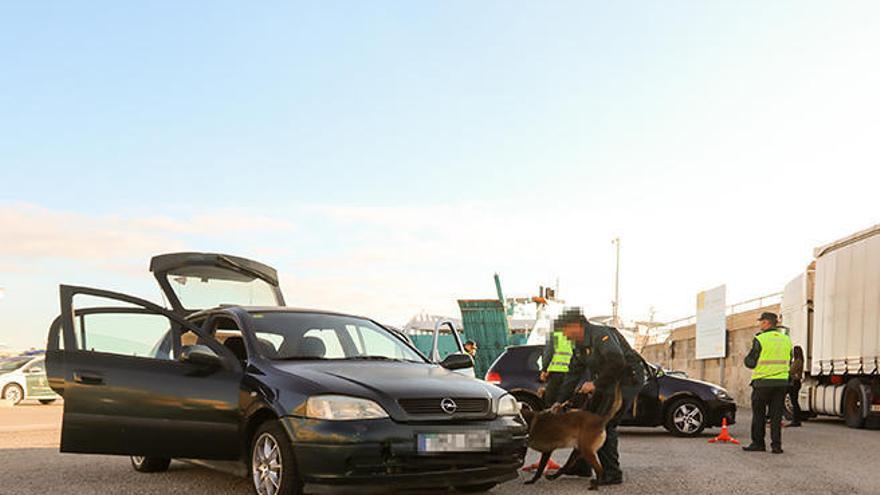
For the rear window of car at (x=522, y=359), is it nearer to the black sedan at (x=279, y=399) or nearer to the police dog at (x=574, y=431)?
the police dog at (x=574, y=431)

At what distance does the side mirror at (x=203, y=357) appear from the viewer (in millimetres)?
6941

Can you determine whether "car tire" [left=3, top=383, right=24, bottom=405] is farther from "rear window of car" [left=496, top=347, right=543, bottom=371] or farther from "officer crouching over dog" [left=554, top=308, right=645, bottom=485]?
"officer crouching over dog" [left=554, top=308, right=645, bottom=485]

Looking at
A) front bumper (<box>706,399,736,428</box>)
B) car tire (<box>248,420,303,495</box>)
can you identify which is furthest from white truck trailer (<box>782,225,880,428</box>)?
car tire (<box>248,420,303,495</box>)

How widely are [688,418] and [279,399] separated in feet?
29.6

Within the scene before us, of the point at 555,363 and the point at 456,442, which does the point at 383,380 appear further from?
the point at 555,363

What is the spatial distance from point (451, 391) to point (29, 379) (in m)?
21.6

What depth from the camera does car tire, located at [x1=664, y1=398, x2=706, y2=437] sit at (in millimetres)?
13945

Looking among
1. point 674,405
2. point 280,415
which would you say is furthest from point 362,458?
point 674,405

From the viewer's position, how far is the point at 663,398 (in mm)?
14000

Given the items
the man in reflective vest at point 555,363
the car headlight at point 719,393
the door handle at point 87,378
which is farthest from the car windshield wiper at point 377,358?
the car headlight at point 719,393

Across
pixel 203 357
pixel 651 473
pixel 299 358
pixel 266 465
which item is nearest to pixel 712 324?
pixel 651 473

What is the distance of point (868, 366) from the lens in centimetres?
1598

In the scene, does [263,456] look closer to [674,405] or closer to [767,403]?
[767,403]

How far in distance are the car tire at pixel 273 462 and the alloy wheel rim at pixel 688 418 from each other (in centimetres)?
877
